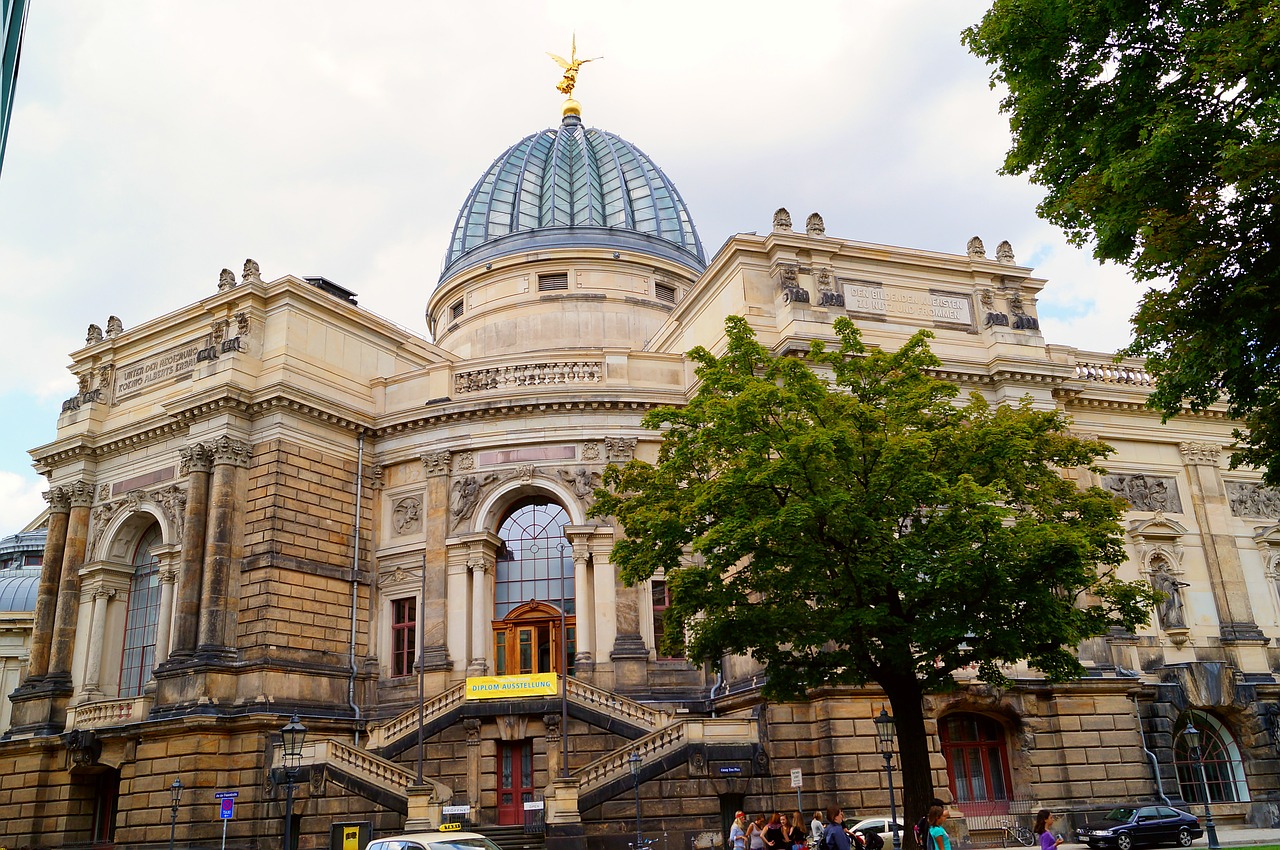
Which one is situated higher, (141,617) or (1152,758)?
(141,617)

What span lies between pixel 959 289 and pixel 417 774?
23.6 metres

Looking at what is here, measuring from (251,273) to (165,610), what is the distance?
12038 mm

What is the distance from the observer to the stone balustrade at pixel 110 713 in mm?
33531

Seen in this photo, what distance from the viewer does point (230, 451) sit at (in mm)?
35344

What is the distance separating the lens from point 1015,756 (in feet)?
104

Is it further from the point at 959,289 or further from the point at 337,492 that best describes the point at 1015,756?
the point at 337,492

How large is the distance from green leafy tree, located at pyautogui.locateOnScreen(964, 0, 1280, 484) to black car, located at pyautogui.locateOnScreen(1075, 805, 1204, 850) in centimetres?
1417

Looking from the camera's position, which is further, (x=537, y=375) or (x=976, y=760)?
(x=537, y=375)

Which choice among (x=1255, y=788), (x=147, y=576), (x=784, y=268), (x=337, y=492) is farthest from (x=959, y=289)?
(x=147, y=576)

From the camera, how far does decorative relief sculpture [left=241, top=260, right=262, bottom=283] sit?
37625 mm

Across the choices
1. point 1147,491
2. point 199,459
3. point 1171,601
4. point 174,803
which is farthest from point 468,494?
point 1171,601

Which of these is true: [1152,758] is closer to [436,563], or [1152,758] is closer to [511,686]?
[511,686]

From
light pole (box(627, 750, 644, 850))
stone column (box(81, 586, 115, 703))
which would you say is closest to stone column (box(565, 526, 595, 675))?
light pole (box(627, 750, 644, 850))

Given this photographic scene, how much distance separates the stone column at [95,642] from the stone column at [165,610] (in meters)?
2.78
